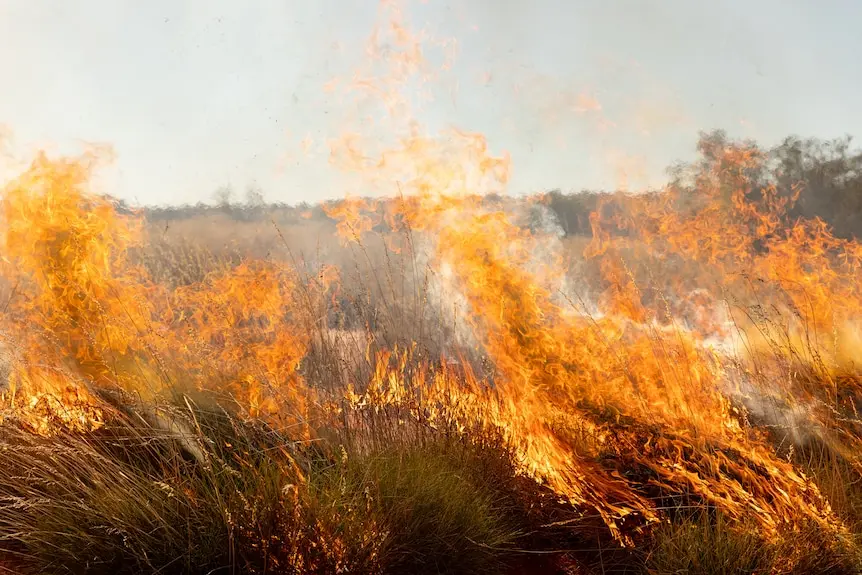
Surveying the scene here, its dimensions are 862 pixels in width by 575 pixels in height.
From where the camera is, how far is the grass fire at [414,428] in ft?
8.39

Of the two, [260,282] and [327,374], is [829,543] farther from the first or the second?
[260,282]

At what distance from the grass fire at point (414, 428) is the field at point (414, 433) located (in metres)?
0.02

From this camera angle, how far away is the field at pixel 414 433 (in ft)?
8.38

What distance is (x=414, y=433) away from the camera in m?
3.44

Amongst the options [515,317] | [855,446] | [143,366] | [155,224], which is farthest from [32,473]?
[155,224]

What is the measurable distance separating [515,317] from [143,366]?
2949 mm

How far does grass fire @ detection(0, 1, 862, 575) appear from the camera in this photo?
256 centimetres

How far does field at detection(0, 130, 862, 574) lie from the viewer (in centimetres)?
255

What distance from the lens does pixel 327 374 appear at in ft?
11.6

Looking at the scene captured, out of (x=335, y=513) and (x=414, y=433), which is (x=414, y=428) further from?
(x=335, y=513)

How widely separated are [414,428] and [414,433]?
0.10ft

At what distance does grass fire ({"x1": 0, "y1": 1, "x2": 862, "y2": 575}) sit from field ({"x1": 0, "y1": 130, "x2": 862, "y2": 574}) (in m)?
0.02

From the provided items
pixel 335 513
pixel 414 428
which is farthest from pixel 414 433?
pixel 335 513

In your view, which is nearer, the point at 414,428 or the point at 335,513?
the point at 335,513
